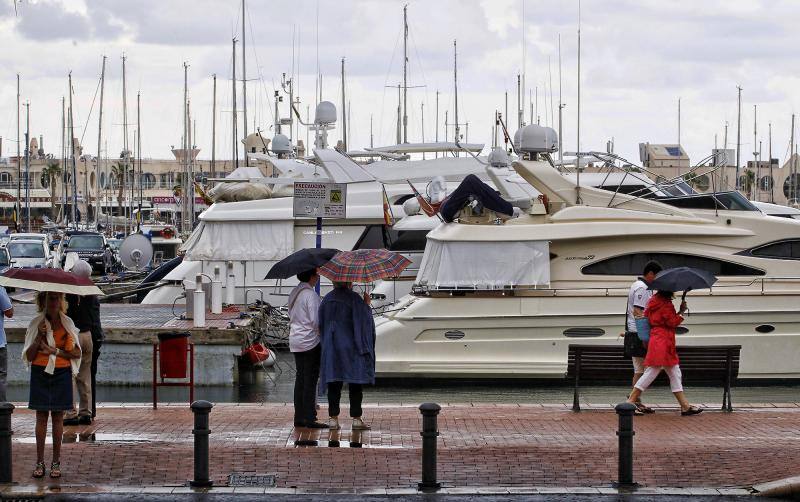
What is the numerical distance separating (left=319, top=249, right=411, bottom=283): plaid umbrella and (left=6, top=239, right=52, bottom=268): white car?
107 ft

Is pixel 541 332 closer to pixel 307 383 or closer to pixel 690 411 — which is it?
pixel 690 411

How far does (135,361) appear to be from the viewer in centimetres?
2211

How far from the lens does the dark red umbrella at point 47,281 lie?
11641 mm

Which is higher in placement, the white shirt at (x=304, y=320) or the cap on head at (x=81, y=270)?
the cap on head at (x=81, y=270)

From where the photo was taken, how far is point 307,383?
1441 cm

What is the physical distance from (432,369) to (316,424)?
734cm

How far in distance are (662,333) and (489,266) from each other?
626 cm

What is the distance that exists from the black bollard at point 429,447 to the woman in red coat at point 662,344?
4.85 metres

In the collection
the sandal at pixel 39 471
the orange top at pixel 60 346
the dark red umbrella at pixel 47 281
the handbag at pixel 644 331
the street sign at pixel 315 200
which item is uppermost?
the street sign at pixel 315 200

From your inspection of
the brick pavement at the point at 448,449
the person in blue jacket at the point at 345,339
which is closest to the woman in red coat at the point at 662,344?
the brick pavement at the point at 448,449

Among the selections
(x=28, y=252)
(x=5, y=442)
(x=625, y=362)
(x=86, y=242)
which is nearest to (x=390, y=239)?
(x=625, y=362)

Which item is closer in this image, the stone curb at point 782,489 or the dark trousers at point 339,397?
the stone curb at point 782,489

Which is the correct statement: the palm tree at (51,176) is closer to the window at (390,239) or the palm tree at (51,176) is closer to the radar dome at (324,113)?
the radar dome at (324,113)

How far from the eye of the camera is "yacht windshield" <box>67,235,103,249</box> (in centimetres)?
5131
